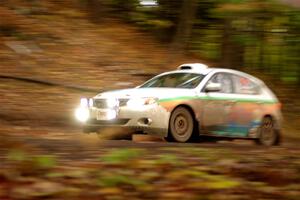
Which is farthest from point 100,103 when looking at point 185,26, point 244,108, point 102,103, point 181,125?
point 185,26

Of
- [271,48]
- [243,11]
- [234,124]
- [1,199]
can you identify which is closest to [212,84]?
[234,124]

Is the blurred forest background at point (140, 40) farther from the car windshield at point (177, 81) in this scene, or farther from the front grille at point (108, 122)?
the front grille at point (108, 122)

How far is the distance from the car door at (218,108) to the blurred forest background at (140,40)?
15.7 ft

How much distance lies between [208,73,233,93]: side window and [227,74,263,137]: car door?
10cm

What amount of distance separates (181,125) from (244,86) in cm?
205

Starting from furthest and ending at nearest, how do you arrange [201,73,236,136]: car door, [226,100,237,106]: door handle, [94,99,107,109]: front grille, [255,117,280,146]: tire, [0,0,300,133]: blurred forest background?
[0,0,300,133]: blurred forest background, [255,117,280,146]: tire, [226,100,237,106]: door handle, [201,73,236,136]: car door, [94,99,107,109]: front grille

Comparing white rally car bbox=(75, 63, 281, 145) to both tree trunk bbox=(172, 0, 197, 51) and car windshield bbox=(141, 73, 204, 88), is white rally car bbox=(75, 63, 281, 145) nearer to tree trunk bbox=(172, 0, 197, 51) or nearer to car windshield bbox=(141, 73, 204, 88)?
car windshield bbox=(141, 73, 204, 88)

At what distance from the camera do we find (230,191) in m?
5.84

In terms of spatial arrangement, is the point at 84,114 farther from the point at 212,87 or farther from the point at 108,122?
the point at 212,87

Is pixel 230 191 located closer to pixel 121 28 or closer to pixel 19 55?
pixel 19 55

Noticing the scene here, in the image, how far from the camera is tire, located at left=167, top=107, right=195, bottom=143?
1120 cm

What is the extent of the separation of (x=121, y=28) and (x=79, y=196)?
55.5ft

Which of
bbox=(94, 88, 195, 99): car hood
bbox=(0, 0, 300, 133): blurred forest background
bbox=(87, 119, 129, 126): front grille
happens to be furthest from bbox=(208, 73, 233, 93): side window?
bbox=(0, 0, 300, 133): blurred forest background

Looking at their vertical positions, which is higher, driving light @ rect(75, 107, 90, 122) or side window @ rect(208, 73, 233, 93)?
side window @ rect(208, 73, 233, 93)
